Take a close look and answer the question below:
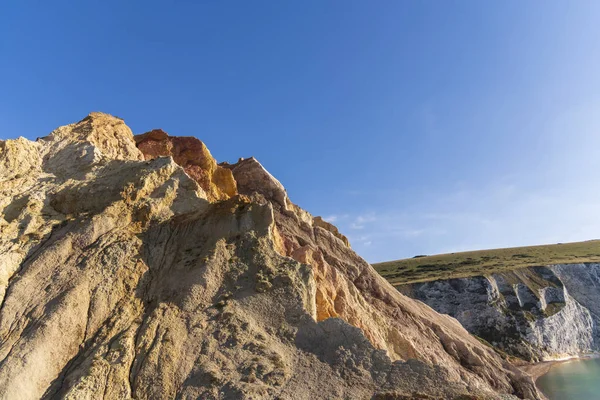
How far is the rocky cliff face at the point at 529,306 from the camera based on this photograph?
65062 mm

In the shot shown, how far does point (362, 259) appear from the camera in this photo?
29.9m

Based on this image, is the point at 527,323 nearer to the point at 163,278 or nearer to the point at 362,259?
the point at 362,259

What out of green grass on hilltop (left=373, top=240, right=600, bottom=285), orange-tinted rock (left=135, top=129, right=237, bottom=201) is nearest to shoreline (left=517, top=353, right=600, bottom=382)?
green grass on hilltop (left=373, top=240, right=600, bottom=285)

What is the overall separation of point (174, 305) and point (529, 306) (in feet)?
234

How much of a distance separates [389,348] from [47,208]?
18882 mm

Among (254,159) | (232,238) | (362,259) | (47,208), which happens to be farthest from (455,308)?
(47,208)

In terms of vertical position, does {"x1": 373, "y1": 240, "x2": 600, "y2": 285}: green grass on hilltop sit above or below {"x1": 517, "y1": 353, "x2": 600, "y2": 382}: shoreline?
above

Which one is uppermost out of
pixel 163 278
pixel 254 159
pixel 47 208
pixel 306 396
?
pixel 254 159

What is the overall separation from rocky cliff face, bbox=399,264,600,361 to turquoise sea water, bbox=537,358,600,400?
513 centimetres

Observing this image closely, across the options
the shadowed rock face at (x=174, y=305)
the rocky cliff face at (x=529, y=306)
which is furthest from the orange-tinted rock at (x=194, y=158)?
the rocky cliff face at (x=529, y=306)

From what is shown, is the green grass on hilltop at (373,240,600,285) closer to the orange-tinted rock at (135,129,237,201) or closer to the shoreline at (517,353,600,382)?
the shoreline at (517,353,600,382)

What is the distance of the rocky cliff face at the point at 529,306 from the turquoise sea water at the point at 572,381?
5135mm

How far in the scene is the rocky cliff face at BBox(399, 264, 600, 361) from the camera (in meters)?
65.1

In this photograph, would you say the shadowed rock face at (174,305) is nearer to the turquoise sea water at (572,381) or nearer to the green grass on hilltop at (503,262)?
the turquoise sea water at (572,381)
